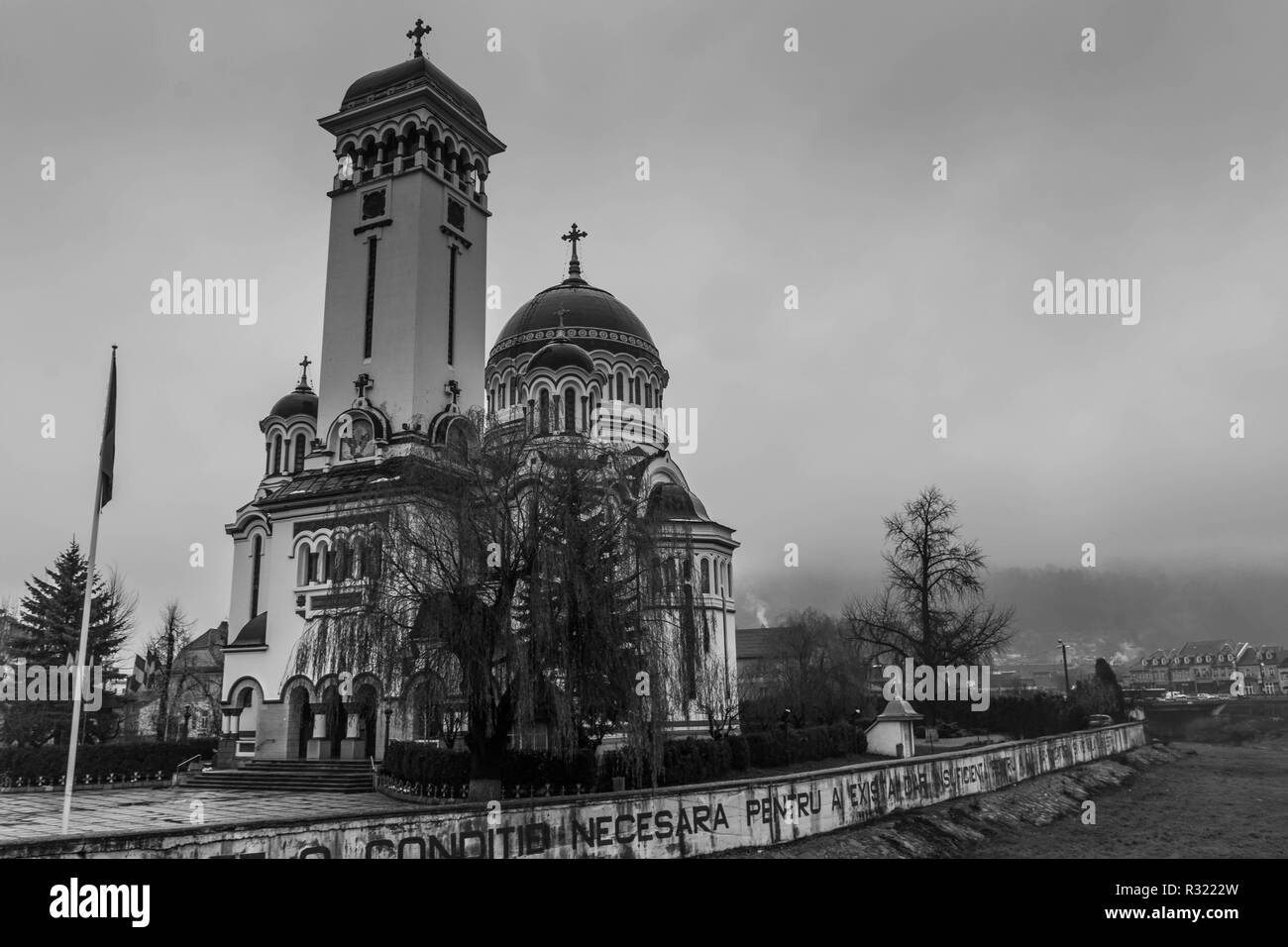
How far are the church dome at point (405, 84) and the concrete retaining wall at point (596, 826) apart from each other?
28132 mm

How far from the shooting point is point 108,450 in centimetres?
1536

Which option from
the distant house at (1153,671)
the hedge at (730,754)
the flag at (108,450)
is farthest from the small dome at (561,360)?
the distant house at (1153,671)

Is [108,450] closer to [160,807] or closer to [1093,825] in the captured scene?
[160,807]

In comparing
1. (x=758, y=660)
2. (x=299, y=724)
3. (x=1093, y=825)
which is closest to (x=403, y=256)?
(x=299, y=724)

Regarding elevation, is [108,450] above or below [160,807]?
above

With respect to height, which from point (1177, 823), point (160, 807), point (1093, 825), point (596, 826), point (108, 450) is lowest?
point (1093, 825)

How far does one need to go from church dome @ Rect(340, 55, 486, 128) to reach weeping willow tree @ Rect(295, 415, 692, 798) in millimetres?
20757

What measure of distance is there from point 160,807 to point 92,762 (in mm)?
9719

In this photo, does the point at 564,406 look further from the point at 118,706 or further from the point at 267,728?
the point at 118,706

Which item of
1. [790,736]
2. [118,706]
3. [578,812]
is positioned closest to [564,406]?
[790,736]

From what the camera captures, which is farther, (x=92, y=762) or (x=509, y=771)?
(x=92, y=762)

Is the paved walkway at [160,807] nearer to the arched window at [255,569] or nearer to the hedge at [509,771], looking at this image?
the hedge at [509,771]
